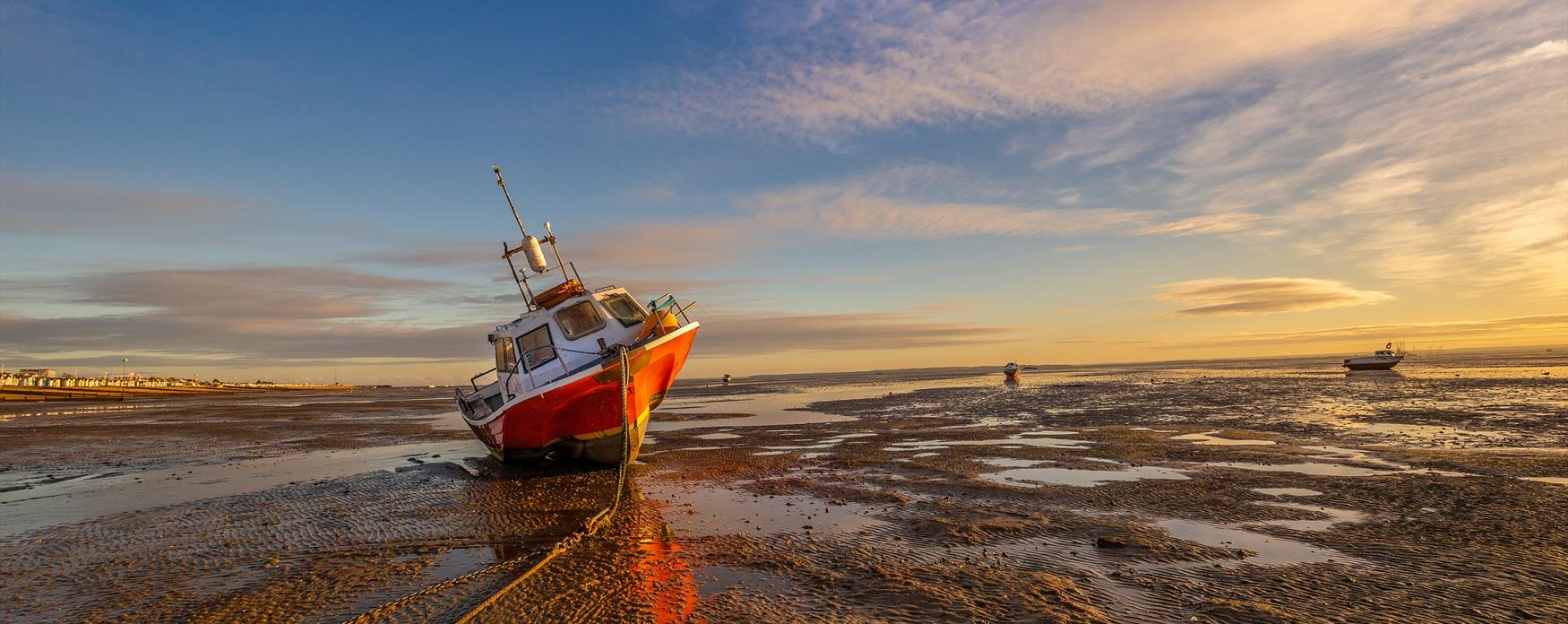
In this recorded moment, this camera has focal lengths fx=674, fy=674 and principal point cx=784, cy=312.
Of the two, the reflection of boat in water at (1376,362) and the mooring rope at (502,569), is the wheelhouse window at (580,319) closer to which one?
the mooring rope at (502,569)

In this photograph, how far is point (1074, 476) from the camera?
12.6 metres

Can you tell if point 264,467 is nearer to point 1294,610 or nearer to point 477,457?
point 477,457

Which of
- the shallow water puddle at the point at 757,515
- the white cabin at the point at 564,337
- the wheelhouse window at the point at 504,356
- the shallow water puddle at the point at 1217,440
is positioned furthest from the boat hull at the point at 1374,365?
the wheelhouse window at the point at 504,356

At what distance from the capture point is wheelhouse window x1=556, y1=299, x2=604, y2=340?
15.2 m

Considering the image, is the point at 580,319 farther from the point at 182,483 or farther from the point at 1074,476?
the point at 1074,476

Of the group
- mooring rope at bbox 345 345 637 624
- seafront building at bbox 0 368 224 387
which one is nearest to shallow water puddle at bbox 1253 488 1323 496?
mooring rope at bbox 345 345 637 624

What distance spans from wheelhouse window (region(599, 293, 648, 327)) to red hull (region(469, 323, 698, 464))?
1.43 meters

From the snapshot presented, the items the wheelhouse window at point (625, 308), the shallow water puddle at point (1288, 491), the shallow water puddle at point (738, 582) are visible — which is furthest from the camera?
the wheelhouse window at point (625, 308)

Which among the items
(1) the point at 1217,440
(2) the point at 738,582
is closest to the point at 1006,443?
(1) the point at 1217,440

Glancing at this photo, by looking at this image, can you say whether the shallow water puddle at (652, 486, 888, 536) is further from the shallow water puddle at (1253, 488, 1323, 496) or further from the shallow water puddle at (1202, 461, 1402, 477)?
the shallow water puddle at (1202, 461, 1402, 477)

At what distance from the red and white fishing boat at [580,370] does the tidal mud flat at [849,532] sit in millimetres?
858

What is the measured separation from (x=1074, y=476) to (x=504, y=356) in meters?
13.0

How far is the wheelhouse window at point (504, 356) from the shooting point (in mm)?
16062

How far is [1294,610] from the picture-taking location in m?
5.70
